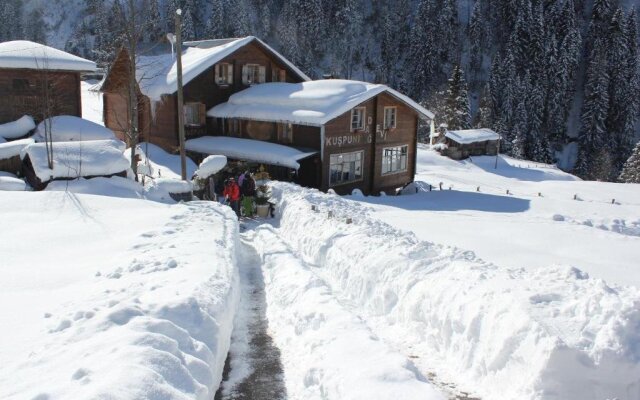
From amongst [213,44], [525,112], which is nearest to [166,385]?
[213,44]

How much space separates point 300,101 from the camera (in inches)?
1072

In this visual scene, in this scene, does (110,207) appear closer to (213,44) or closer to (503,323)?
(503,323)

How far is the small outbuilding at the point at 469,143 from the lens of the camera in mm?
54719

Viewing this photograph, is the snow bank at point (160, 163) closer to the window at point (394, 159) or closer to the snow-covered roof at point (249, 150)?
the snow-covered roof at point (249, 150)

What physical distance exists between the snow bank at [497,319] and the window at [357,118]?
58.0ft

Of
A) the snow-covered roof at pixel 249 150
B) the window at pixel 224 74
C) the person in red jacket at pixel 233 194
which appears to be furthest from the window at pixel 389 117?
the person in red jacket at pixel 233 194

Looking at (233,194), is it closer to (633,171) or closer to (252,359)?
(252,359)

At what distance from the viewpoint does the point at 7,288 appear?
25.3 ft

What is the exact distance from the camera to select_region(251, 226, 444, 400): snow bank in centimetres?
568

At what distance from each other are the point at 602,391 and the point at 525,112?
247ft

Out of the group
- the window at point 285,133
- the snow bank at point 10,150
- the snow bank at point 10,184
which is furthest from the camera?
the window at point 285,133

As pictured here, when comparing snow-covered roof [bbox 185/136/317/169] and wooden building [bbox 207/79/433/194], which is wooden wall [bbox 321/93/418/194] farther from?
snow-covered roof [bbox 185/136/317/169]

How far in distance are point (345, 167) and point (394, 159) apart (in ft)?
16.4

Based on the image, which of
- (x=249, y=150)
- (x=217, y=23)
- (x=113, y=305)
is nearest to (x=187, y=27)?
(x=217, y=23)
